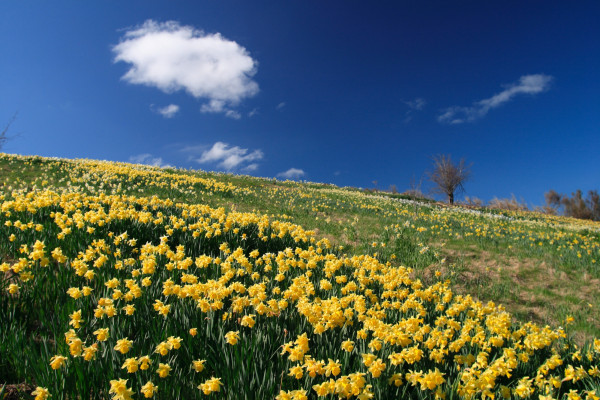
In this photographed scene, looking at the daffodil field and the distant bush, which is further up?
the distant bush

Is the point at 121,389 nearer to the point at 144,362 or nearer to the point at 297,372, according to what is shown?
the point at 144,362

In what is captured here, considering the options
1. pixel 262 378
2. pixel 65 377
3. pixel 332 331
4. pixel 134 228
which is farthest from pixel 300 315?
pixel 134 228

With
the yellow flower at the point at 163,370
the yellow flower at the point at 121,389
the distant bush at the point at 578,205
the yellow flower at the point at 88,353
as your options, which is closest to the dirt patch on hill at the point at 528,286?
the yellow flower at the point at 163,370

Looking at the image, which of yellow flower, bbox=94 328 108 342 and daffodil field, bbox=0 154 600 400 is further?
yellow flower, bbox=94 328 108 342

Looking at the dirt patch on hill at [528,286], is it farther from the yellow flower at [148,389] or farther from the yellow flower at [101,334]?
the yellow flower at [101,334]

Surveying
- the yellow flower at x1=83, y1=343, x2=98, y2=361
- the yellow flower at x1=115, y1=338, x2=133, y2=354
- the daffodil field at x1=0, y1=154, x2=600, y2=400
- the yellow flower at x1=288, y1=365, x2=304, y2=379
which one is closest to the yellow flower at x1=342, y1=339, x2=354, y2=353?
the daffodil field at x1=0, y1=154, x2=600, y2=400

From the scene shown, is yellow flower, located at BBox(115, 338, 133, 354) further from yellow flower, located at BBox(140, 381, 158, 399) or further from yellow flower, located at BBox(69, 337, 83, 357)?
yellow flower, located at BBox(140, 381, 158, 399)

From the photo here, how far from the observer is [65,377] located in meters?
2.37

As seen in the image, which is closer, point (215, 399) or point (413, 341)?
point (215, 399)

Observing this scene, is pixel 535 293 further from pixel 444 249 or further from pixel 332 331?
pixel 332 331

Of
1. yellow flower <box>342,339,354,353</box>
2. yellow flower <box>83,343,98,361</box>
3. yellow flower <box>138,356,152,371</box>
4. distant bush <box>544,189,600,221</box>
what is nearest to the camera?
yellow flower <box>138,356,152,371</box>

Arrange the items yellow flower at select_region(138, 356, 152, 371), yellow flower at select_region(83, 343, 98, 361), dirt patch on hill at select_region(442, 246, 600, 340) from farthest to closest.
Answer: dirt patch on hill at select_region(442, 246, 600, 340)
yellow flower at select_region(83, 343, 98, 361)
yellow flower at select_region(138, 356, 152, 371)

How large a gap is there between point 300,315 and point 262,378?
3.10 ft

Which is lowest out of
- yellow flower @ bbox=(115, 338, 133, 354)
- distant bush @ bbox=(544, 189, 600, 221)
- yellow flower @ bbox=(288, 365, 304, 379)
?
yellow flower @ bbox=(288, 365, 304, 379)
